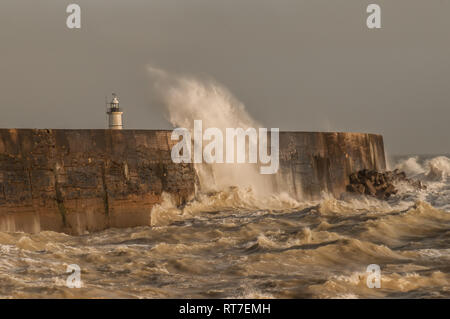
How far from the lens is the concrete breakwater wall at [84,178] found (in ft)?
28.5

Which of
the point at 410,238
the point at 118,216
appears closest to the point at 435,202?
the point at 410,238

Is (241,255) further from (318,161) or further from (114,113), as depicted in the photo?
(114,113)

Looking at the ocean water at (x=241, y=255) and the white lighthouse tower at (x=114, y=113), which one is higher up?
the white lighthouse tower at (x=114, y=113)

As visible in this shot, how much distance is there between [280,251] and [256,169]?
201 inches

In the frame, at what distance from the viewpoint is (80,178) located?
29.9 ft

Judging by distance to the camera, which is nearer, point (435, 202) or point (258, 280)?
point (258, 280)

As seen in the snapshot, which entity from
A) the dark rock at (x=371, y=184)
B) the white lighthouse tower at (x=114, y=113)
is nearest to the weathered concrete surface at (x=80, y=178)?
the dark rock at (x=371, y=184)

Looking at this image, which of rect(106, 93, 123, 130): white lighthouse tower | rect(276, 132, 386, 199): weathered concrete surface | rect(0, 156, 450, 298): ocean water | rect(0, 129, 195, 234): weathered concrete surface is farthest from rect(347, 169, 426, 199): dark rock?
rect(106, 93, 123, 130): white lighthouse tower

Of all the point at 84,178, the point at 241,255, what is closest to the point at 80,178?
the point at 84,178

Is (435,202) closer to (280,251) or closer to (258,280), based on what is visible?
(280,251)

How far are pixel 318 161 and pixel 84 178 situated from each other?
17.1 feet

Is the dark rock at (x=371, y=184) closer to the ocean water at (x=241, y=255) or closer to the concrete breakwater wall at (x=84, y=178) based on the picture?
the ocean water at (x=241, y=255)
